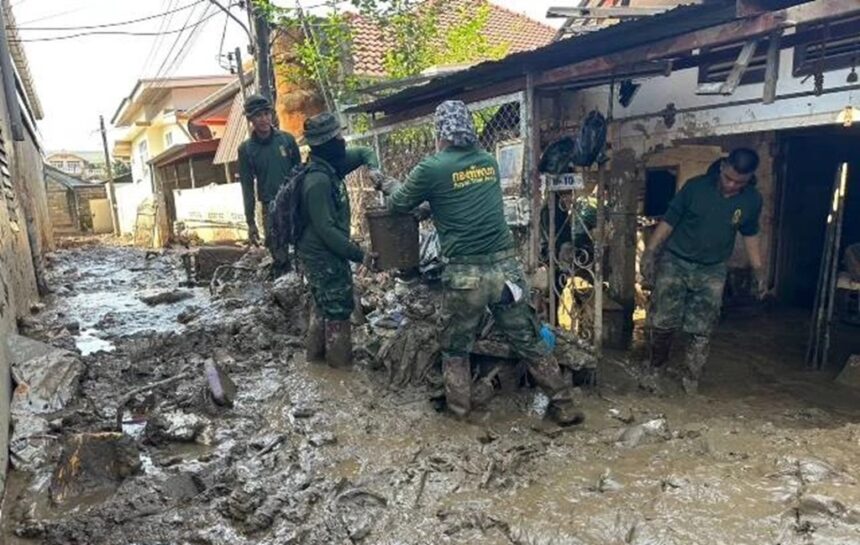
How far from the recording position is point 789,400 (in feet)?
15.4

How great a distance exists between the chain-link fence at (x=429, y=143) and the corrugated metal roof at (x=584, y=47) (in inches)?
9.1

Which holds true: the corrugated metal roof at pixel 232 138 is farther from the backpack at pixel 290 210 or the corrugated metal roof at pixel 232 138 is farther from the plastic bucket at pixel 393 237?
the plastic bucket at pixel 393 237

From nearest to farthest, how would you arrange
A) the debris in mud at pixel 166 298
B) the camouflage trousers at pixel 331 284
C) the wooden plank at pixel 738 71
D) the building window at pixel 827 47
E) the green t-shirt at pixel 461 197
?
the wooden plank at pixel 738 71 < the green t-shirt at pixel 461 197 < the building window at pixel 827 47 < the camouflage trousers at pixel 331 284 < the debris in mud at pixel 166 298

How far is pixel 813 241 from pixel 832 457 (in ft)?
17.2

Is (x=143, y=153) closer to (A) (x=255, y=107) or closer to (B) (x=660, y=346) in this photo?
(A) (x=255, y=107)

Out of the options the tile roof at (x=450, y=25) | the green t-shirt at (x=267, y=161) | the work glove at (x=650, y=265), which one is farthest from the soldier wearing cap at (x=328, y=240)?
the tile roof at (x=450, y=25)

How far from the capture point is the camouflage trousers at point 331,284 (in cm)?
454

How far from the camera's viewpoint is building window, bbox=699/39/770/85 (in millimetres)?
4546

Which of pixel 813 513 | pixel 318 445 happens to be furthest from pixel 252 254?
pixel 813 513

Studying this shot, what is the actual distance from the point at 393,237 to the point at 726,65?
3.16 metres

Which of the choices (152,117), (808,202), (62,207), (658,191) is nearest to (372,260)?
(658,191)

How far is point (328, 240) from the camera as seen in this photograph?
14.1 feet

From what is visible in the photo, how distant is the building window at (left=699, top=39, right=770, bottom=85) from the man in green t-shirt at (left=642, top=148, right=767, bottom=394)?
2.62 feet

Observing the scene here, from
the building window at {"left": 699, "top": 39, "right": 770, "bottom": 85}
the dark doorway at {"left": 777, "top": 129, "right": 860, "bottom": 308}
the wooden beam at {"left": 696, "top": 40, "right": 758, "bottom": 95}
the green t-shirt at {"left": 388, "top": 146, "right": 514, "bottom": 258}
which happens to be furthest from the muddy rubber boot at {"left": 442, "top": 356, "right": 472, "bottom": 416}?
the dark doorway at {"left": 777, "top": 129, "right": 860, "bottom": 308}
